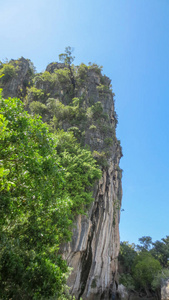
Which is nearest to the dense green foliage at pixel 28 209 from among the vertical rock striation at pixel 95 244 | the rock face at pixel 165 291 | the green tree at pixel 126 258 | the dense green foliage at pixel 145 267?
the vertical rock striation at pixel 95 244

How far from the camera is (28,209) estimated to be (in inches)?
307

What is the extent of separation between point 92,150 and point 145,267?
72.3 feet

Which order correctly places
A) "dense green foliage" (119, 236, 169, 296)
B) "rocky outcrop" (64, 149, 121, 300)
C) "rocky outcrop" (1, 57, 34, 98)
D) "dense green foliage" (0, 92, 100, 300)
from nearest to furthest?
"dense green foliage" (0, 92, 100, 300), "rocky outcrop" (64, 149, 121, 300), "dense green foliage" (119, 236, 169, 296), "rocky outcrop" (1, 57, 34, 98)

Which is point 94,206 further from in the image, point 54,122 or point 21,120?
point 21,120

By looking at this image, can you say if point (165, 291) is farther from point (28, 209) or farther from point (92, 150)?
point (28, 209)

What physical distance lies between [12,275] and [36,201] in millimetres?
2580

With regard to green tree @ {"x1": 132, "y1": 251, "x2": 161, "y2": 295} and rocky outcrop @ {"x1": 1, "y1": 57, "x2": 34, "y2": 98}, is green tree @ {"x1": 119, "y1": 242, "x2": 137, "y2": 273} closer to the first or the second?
green tree @ {"x1": 132, "y1": 251, "x2": 161, "y2": 295}

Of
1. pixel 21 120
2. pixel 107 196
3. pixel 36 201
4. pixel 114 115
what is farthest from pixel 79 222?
pixel 114 115

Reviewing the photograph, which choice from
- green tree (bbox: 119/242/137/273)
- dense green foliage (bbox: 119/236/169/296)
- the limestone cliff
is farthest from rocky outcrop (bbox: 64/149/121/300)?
green tree (bbox: 119/242/137/273)

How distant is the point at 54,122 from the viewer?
21.7 metres

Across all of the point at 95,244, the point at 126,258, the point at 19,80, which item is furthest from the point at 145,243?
the point at 19,80

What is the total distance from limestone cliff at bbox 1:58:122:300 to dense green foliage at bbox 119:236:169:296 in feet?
18.5

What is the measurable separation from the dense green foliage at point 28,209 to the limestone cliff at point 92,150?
6116mm

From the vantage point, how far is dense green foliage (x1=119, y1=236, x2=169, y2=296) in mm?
26703
